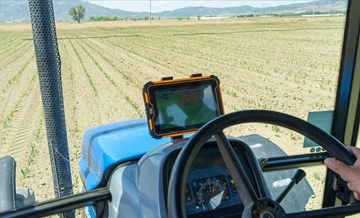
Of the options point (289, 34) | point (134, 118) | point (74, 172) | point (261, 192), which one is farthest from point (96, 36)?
point (289, 34)

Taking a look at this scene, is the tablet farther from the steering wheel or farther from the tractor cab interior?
the steering wheel

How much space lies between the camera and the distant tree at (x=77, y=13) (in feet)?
4.22

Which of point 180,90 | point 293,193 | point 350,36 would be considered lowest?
point 293,193

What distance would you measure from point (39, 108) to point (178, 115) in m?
0.57

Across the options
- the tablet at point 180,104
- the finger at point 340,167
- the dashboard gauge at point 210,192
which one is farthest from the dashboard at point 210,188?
the finger at point 340,167

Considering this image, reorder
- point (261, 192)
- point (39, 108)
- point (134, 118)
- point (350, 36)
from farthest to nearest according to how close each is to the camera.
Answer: point (134, 118) → point (350, 36) → point (39, 108) → point (261, 192)

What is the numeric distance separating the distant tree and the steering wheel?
2.29ft

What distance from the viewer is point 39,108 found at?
1430 millimetres

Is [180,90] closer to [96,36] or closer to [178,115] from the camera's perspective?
[178,115]

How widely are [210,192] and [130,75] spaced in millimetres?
1721

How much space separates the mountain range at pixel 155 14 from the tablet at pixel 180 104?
0.33 m

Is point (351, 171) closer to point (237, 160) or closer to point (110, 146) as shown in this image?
point (237, 160)

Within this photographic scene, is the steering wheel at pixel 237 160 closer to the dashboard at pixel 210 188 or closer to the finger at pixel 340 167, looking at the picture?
the finger at pixel 340 167

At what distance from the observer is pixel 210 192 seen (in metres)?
1.19
